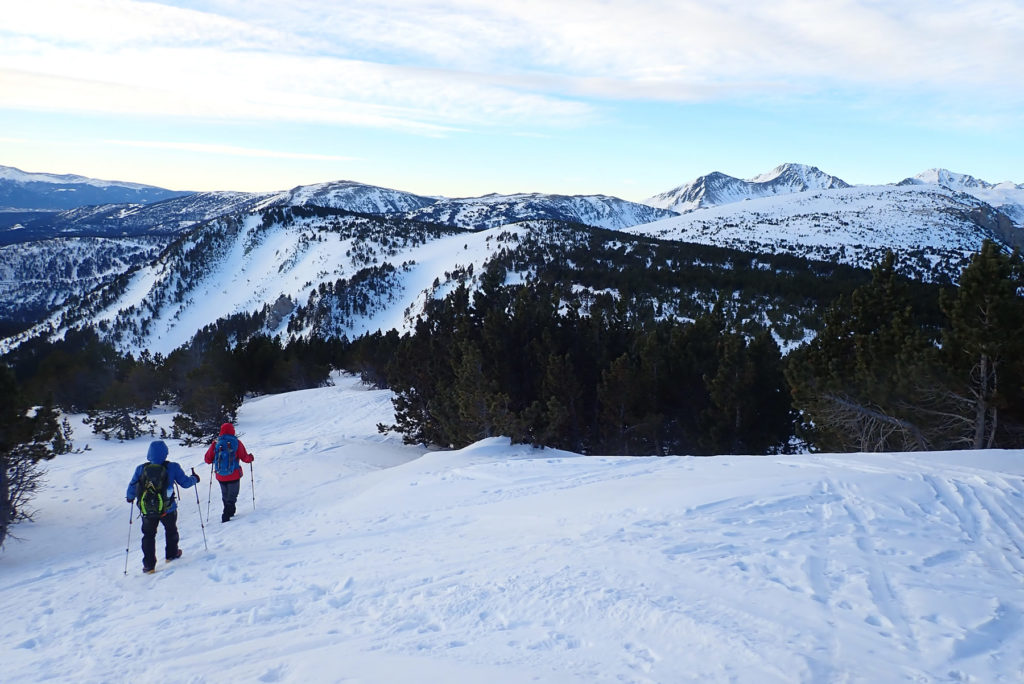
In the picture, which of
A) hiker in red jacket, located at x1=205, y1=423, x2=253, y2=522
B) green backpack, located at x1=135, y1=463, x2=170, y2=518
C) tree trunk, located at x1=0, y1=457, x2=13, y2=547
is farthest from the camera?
hiker in red jacket, located at x1=205, y1=423, x2=253, y2=522

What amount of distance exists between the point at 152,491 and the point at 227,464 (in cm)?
234

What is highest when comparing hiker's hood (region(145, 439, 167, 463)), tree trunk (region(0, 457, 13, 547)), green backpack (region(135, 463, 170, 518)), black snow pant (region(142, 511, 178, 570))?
hiker's hood (region(145, 439, 167, 463))

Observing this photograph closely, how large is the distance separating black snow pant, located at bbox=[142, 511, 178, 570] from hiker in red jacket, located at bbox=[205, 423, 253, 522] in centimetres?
208

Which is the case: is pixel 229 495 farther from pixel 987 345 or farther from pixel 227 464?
pixel 987 345

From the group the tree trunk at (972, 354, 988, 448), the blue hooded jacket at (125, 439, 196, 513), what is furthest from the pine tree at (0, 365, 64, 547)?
the tree trunk at (972, 354, 988, 448)

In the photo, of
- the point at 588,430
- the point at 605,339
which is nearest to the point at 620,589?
the point at 588,430

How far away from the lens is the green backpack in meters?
7.96

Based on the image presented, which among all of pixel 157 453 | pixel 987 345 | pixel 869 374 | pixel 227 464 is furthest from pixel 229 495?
pixel 987 345

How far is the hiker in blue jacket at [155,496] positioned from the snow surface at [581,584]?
28cm

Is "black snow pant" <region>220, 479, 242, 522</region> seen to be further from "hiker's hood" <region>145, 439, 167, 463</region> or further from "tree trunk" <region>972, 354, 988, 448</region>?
"tree trunk" <region>972, 354, 988, 448</region>

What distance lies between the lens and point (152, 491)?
26.3 ft

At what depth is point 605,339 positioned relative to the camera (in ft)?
68.2

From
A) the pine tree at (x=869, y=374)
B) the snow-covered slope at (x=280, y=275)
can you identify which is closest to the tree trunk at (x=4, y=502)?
the pine tree at (x=869, y=374)

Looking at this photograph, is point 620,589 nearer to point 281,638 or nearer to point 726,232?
point 281,638
